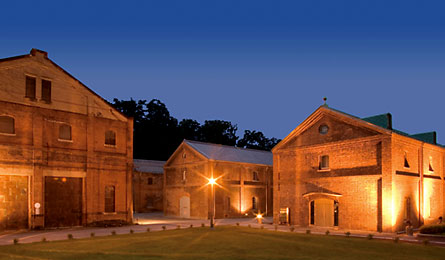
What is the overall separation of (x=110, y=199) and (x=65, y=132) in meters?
7.03

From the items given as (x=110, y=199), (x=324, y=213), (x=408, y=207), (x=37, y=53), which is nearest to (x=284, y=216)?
(x=324, y=213)

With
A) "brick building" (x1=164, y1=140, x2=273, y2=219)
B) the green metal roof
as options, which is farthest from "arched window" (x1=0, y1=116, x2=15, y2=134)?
the green metal roof

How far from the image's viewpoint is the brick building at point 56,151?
2725 centimetres

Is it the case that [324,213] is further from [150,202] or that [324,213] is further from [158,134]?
[158,134]

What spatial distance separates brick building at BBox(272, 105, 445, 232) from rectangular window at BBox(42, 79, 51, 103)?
20280mm

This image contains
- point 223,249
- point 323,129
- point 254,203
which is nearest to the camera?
point 223,249

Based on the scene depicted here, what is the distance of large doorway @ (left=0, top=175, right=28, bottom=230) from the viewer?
86.7 feet

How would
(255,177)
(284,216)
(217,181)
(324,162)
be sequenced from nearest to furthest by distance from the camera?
1. (324,162)
2. (284,216)
3. (217,181)
4. (255,177)

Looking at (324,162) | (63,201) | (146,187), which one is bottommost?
(146,187)

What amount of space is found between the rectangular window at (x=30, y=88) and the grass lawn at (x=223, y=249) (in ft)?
41.5

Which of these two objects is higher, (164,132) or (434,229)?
(164,132)

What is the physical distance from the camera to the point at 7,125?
89.6 ft

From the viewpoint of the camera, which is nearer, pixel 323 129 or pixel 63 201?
pixel 63 201

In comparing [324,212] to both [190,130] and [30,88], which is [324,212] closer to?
[30,88]
